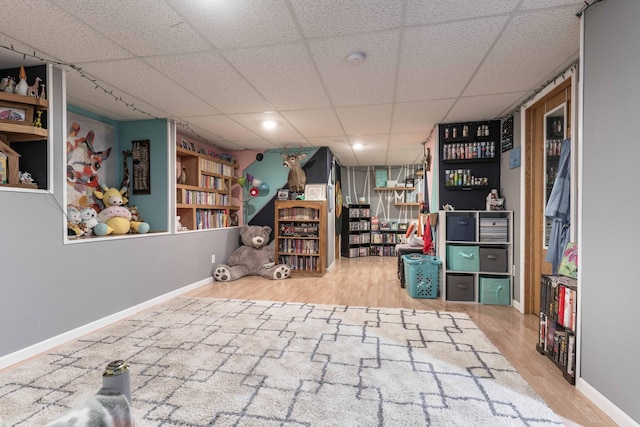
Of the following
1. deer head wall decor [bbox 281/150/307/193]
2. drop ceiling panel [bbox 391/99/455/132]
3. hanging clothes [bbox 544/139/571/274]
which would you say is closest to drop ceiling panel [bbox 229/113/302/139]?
deer head wall decor [bbox 281/150/307/193]

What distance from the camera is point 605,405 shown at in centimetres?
163

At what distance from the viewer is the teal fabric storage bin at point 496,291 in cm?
363

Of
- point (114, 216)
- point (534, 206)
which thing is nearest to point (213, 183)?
point (114, 216)

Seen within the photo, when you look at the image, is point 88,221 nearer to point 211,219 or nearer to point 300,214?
point 211,219

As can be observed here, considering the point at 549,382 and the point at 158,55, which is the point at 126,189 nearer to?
the point at 158,55

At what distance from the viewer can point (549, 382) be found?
194 centimetres

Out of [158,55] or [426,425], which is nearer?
[426,425]

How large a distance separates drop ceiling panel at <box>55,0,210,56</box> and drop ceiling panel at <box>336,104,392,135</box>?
6.06ft

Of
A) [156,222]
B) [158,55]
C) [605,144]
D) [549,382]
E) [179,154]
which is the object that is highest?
[158,55]

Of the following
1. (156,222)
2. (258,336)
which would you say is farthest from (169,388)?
(156,222)

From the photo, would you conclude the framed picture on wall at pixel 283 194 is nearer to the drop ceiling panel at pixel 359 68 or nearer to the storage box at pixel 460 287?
the drop ceiling panel at pixel 359 68

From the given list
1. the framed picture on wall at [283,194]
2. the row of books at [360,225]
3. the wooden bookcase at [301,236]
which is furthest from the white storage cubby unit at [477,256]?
the row of books at [360,225]

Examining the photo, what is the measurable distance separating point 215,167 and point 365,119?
8.97 feet

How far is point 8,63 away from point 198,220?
2692mm
